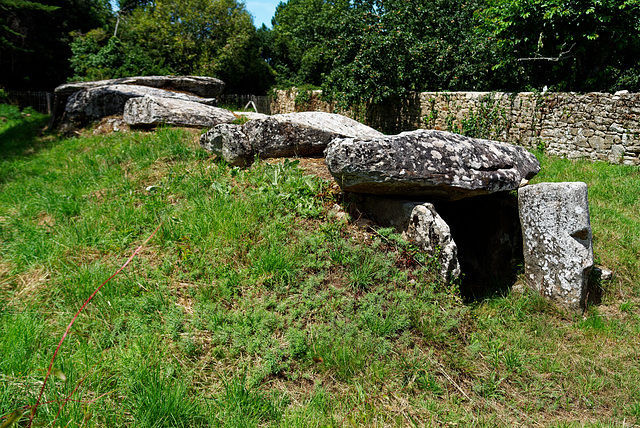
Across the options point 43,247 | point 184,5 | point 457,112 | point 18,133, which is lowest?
point 43,247

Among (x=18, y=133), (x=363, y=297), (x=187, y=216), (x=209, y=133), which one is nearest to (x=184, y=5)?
(x=18, y=133)

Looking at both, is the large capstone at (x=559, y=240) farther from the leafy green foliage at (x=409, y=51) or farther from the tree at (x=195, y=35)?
the tree at (x=195, y=35)

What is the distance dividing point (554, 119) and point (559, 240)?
6.38m

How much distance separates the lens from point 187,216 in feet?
14.8

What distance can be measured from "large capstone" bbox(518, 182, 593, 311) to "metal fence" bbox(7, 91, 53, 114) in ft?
60.7

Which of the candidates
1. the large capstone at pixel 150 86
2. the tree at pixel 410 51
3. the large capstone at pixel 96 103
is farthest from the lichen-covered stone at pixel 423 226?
the tree at pixel 410 51

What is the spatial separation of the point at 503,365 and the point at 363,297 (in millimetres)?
1337

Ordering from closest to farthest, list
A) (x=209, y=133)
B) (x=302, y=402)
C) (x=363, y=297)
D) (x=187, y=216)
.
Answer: (x=302, y=402), (x=363, y=297), (x=187, y=216), (x=209, y=133)

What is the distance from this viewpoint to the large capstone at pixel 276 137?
5.49 m

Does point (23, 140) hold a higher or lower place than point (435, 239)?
higher

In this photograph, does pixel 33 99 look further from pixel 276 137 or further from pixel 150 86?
pixel 276 137

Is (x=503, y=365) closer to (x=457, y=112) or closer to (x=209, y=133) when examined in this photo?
(x=209, y=133)

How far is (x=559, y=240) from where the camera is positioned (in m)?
4.25

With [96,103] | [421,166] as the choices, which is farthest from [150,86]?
[421,166]
